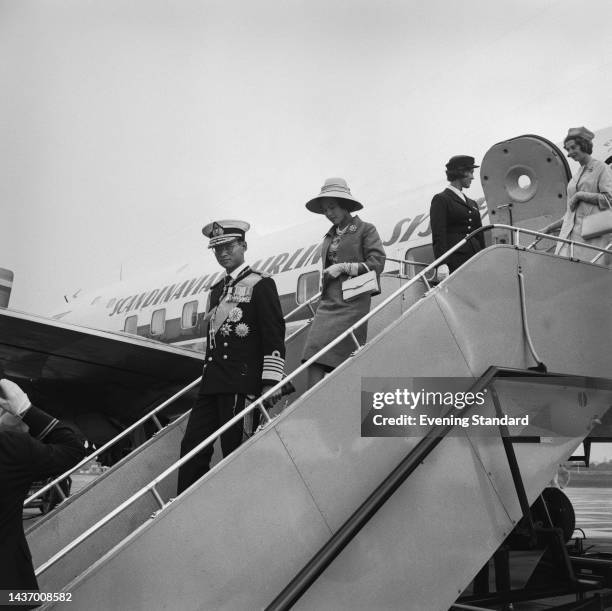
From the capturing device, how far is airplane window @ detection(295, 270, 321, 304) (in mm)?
9945

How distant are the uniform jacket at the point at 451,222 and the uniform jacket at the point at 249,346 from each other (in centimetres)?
152

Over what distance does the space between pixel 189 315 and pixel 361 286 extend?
8348 millimetres

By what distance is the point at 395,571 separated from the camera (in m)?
3.57

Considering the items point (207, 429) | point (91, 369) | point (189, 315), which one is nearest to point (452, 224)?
point (207, 429)

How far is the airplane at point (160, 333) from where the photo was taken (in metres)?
8.21

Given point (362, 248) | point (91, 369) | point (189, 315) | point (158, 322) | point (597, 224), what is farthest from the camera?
point (158, 322)

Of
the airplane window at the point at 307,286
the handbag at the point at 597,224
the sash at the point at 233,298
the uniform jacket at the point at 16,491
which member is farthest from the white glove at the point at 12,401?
the airplane window at the point at 307,286

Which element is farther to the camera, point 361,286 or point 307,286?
point 307,286

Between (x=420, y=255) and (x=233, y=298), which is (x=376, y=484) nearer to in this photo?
(x=233, y=298)

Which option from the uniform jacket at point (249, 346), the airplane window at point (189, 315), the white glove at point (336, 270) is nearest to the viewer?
the uniform jacket at point (249, 346)

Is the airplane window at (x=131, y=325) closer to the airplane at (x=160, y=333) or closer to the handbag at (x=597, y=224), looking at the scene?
the airplane at (x=160, y=333)

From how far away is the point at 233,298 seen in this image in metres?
4.46

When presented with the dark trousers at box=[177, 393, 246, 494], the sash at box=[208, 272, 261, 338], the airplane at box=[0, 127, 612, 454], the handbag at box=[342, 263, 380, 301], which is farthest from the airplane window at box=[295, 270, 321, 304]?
the dark trousers at box=[177, 393, 246, 494]

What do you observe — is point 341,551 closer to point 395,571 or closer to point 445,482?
point 395,571
